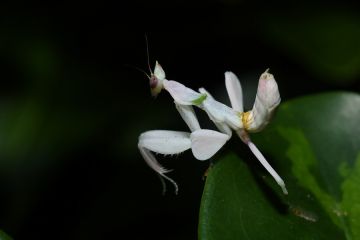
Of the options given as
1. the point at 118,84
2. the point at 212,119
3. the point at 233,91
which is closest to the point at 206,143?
the point at 212,119

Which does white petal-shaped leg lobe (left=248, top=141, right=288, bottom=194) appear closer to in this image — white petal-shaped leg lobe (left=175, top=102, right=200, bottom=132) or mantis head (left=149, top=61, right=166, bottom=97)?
white petal-shaped leg lobe (left=175, top=102, right=200, bottom=132)

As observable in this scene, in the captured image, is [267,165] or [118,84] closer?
[267,165]

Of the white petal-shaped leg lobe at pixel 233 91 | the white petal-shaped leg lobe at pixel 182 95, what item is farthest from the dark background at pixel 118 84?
the white petal-shaped leg lobe at pixel 182 95

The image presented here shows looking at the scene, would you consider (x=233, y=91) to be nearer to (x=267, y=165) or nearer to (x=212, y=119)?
(x=212, y=119)

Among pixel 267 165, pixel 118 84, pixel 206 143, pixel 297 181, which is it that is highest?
pixel 118 84

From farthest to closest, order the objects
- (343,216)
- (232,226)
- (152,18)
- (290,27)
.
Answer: (152,18) → (290,27) → (343,216) → (232,226)

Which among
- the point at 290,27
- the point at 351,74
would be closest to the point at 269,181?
the point at 351,74

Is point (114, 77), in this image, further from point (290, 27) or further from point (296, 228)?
point (296, 228)
